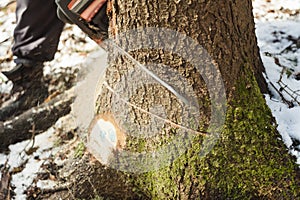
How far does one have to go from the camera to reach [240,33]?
5.79 feet

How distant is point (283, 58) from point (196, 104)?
964 mm

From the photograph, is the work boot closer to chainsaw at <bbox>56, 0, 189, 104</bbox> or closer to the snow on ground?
chainsaw at <bbox>56, 0, 189, 104</bbox>

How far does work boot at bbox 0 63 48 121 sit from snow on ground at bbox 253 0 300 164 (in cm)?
155

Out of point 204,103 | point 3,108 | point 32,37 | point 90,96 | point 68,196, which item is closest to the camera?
point 204,103

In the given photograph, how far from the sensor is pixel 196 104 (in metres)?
1.71

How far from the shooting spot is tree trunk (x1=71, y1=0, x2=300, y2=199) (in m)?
1.63

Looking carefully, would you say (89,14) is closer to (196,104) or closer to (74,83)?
(196,104)

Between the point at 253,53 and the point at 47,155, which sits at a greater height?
the point at 253,53

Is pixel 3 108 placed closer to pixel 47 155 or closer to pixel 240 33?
pixel 47 155

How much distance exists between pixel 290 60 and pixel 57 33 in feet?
4.78

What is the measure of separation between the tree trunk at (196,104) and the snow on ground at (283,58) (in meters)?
0.13

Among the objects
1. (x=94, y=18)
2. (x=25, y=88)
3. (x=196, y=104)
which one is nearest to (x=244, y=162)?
(x=196, y=104)

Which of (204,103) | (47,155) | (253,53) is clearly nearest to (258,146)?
(204,103)

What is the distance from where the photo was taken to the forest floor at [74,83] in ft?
6.65
